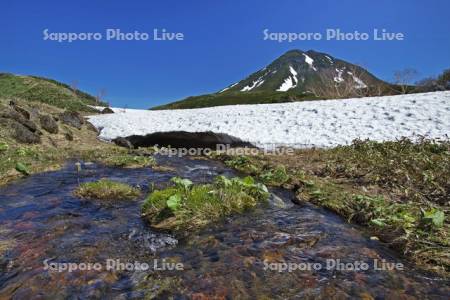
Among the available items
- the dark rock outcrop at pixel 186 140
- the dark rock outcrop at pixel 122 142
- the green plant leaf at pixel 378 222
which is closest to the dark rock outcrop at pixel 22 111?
the dark rock outcrop at pixel 122 142

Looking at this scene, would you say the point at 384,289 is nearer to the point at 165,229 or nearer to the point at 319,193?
the point at 165,229

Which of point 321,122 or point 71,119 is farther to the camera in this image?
point 71,119

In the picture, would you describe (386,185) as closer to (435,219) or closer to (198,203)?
(435,219)

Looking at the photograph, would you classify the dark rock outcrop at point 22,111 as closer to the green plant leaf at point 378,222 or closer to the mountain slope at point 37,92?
the green plant leaf at point 378,222

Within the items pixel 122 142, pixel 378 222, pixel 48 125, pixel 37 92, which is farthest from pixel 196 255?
pixel 37 92

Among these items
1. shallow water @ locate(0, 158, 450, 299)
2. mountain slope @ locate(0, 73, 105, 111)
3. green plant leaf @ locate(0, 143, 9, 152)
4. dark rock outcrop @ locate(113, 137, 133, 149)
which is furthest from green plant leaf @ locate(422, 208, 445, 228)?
mountain slope @ locate(0, 73, 105, 111)

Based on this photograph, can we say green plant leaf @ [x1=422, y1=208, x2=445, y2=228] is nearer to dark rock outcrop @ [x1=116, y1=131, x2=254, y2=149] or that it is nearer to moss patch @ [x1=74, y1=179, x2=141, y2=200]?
moss patch @ [x1=74, y1=179, x2=141, y2=200]

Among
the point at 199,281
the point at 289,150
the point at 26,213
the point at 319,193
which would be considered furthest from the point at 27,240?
the point at 289,150
